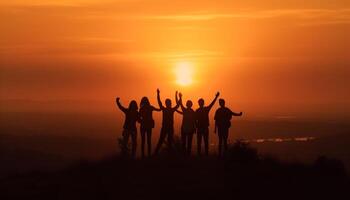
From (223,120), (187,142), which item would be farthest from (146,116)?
(223,120)

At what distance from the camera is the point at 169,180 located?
3161cm

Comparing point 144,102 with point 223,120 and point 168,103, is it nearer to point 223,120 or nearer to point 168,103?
point 168,103

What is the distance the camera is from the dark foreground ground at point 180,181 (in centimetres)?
3053

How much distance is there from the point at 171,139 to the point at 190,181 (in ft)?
12.7

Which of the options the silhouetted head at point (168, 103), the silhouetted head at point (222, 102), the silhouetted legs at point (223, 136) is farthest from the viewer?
the silhouetted legs at point (223, 136)

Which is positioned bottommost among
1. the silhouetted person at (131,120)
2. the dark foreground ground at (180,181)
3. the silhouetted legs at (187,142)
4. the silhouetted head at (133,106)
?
the dark foreground ground at (180,181)

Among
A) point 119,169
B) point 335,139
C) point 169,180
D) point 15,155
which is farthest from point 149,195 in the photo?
point 335,139

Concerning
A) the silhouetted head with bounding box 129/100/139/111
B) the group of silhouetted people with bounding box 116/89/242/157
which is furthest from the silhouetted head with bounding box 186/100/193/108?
the silhouetted head with bounding box 129/100/139/111

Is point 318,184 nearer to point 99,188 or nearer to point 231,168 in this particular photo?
point 231,168

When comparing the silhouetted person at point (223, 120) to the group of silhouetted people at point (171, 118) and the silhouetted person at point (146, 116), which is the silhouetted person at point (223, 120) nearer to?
the group of silhouetted people at point (171, 118)

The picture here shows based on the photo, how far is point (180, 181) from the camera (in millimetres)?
31531

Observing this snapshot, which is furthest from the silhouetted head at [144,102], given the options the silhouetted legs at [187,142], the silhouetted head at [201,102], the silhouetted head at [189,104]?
the silhouetted head at [201,102]

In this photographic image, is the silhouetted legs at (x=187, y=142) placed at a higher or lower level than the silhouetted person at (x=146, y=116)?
lower

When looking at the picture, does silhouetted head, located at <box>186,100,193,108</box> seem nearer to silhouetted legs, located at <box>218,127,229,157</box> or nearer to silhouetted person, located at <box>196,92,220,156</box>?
silhouetted person, located at <box>196,92,220,156</box>
